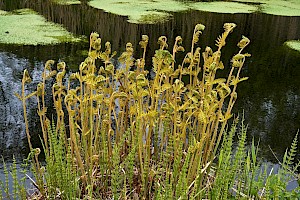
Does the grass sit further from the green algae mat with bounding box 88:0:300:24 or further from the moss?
the moss

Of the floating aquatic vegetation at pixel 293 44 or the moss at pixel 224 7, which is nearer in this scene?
the floating aquatic vegetation at pixel 293 44

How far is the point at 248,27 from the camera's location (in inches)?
211

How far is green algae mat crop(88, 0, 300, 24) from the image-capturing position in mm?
5441

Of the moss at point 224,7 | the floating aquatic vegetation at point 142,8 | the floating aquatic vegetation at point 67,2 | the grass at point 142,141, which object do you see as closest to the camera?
the grass at point 142,141

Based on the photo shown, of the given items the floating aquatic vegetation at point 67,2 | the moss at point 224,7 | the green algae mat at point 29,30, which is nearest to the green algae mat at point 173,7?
the moss at point 224,7

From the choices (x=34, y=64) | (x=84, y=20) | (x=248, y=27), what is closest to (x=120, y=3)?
(x=84, y=20)

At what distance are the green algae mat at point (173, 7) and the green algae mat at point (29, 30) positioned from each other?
97cm

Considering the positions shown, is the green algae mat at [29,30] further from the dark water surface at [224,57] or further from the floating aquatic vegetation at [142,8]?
the floating aquatic vegetation at [142,8]

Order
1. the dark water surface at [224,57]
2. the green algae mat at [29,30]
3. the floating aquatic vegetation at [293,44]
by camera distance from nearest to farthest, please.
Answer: the dark water surface at [224,57] → the green algae mat at [29,30] → the floating aquatic vegetation at [293,44]

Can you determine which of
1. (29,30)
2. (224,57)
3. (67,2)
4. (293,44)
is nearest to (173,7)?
(67,2)

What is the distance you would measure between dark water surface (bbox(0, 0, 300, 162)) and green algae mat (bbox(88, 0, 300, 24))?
207 millimetres

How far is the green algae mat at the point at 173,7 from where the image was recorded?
5.44 meters

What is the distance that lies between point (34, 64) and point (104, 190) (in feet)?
7.97

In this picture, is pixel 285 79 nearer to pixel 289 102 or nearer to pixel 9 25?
pixel 289 102
